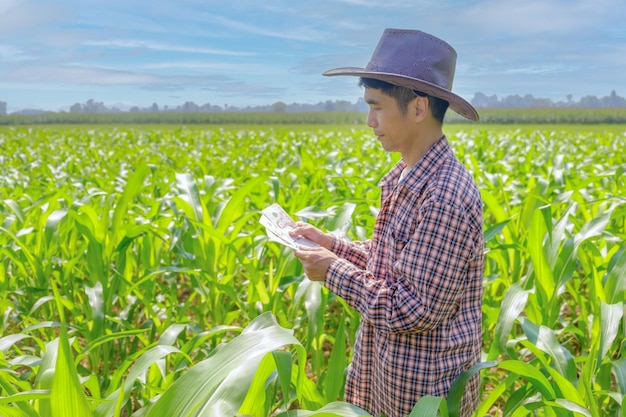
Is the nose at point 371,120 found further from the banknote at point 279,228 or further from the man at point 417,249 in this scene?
the banknote at point 279,228

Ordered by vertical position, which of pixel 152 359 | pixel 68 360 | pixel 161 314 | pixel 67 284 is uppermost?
pixel 68 360

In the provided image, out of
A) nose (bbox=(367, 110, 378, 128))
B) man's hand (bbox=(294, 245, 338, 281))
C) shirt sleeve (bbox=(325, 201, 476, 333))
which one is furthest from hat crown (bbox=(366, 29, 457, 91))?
man's hand (bbox=(294, 245, 338, 281))

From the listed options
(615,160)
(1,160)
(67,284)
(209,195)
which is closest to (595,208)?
(209,195)

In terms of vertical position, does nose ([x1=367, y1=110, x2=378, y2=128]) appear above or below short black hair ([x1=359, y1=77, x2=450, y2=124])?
below

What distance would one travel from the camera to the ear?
58.2 inches

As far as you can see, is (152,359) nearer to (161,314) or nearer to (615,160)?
(161,314)

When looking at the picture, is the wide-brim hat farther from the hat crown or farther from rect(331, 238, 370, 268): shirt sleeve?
rect(331, 238, 370, 268): shirt sleeve

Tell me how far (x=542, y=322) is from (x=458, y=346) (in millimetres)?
664

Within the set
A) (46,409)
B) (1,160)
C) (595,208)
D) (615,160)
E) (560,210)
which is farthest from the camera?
(1,160)

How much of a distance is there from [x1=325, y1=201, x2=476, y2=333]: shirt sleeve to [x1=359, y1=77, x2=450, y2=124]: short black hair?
0.87 ft

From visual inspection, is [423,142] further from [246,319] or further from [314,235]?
[246,319]

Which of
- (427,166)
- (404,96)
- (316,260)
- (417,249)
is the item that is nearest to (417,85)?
(404,96)

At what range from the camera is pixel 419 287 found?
1385 millimetres

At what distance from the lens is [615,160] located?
7199 mm
